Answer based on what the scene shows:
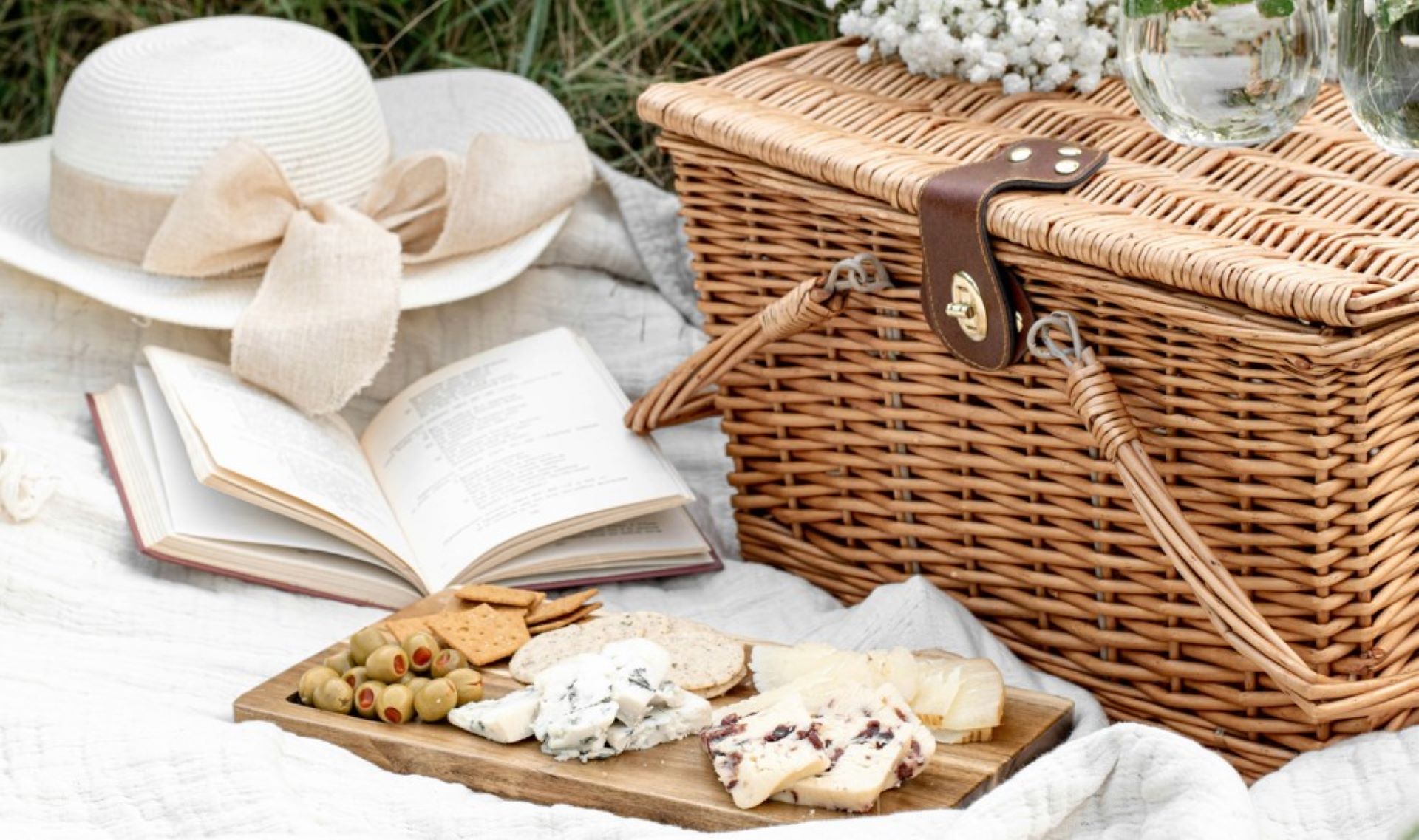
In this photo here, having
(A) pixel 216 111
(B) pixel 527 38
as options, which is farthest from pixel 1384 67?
(B) pixel 527 38

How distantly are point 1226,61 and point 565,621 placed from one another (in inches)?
21.3

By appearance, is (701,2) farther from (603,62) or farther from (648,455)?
(648,455)

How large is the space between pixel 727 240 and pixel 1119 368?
1.17 ft

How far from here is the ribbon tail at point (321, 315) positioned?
4.41 feet

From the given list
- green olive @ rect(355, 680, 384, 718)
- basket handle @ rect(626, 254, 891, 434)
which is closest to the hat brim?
basket handle @ rect(626, 254, 891, 434)

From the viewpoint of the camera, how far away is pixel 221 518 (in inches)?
48.8

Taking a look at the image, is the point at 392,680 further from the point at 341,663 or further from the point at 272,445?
the point at 272,445

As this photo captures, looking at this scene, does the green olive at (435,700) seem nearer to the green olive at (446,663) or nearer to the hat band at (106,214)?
the green olive at (446,663)

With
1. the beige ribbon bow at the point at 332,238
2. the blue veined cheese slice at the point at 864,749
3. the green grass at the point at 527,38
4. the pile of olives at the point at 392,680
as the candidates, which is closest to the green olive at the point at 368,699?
the pile of olives at the point at 392,680

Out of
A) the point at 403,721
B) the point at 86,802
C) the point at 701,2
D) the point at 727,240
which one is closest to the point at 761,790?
the point at 403,721

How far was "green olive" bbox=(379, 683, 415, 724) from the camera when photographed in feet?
3.34

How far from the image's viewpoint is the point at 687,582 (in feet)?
4.26

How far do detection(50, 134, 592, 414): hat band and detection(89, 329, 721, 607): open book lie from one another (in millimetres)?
47

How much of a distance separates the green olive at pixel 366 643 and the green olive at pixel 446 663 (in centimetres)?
3
